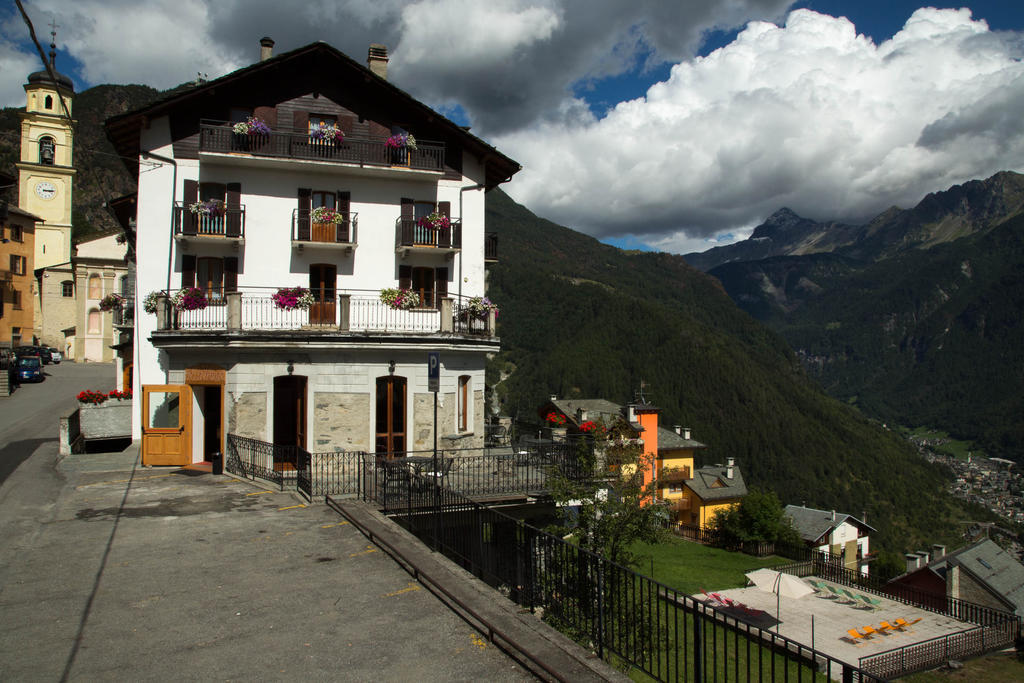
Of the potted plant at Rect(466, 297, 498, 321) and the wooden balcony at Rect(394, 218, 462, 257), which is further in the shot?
the wooden balcony at Rect(394, 218, 462, 257)

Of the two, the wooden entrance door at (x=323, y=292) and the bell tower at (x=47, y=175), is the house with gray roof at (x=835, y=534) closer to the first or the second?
the wooden entrance door at (x=323, y=292)

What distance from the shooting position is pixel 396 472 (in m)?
14.4

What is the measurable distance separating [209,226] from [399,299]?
243 inches

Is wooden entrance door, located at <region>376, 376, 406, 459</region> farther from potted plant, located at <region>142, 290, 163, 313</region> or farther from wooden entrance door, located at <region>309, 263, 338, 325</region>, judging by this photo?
potted plant, located at <region>142, 290, 163, 313</region>

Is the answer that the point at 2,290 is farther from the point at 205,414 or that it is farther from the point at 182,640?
the point at 182,640

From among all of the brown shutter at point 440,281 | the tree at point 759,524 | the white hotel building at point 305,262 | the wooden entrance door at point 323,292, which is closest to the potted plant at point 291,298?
the white hotel building at point 305,262

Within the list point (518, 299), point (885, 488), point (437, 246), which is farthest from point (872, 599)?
point (518, 299)

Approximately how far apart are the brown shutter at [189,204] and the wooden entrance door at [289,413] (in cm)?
561

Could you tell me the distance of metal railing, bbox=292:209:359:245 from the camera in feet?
71.3

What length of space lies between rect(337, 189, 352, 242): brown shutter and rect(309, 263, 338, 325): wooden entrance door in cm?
109

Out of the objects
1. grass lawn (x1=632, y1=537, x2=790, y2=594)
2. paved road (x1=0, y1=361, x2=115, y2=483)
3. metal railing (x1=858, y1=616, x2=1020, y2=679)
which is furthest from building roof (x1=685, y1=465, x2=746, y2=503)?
paved road (x1=0, y1=361, x2=115, y2=483)

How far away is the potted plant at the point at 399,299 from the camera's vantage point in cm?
2133

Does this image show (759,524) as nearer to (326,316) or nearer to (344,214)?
(326,316)

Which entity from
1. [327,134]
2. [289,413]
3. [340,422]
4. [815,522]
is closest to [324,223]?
[327,134]
